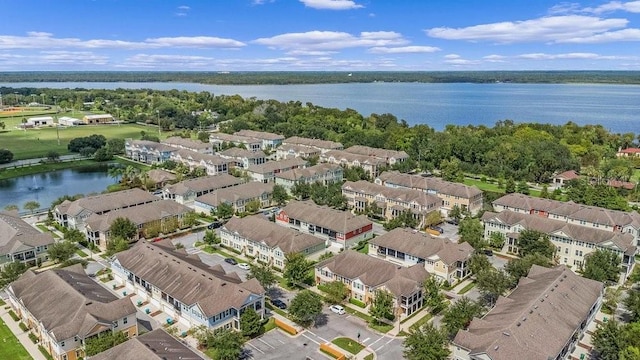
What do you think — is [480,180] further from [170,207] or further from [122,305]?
[122,305]

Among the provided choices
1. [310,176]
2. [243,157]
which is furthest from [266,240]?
[243,157]

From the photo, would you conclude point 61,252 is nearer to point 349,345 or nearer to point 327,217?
point 327,217

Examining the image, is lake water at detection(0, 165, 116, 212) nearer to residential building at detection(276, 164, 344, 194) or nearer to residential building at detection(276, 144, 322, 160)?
residential building at detection(276, 164, 344, 194)

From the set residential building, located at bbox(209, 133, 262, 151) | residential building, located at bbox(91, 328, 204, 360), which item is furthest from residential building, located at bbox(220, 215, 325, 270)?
residential building, located at bbox(209, 133, 262, 151)

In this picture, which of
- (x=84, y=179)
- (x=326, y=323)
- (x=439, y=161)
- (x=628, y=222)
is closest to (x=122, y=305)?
(x=326, y=323)

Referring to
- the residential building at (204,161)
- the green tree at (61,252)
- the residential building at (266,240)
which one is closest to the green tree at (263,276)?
the residential building at (266,240)

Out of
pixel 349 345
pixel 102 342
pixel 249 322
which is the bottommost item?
pixel 349 345
